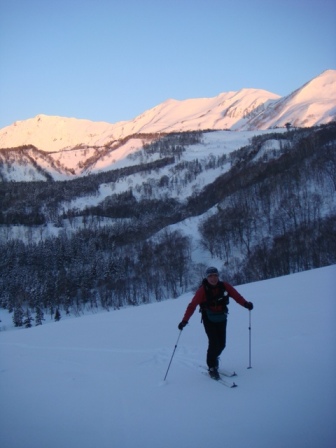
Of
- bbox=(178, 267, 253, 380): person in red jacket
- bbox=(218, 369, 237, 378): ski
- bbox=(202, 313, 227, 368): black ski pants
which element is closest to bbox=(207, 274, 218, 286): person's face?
bbox=(178, 267, 253, 380): person in red jacket

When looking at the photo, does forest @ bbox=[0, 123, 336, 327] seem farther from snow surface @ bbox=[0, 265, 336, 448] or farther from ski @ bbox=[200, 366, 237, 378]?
ski @ bbox=[200, 366, 237, 378]

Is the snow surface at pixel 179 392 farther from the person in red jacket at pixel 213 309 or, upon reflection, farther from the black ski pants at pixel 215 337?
the person in red jacket at pixel 213 309

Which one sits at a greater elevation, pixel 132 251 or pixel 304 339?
pixel 304 339

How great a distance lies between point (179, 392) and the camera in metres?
5.72

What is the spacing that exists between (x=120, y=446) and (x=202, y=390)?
1.73 m

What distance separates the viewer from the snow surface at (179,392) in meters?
4.39

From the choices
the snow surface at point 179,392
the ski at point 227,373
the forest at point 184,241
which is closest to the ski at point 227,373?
the ski at point 227,373

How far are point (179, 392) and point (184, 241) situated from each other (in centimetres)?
8094

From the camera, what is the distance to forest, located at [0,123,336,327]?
65688 millimetres

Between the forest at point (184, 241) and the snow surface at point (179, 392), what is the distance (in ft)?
157

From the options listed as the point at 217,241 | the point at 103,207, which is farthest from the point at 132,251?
the point at 103,207

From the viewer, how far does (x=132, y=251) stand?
94.6 meters

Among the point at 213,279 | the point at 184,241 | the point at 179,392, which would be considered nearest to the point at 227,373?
the point at 179,392

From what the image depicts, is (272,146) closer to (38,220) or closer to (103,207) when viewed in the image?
(103,207)
